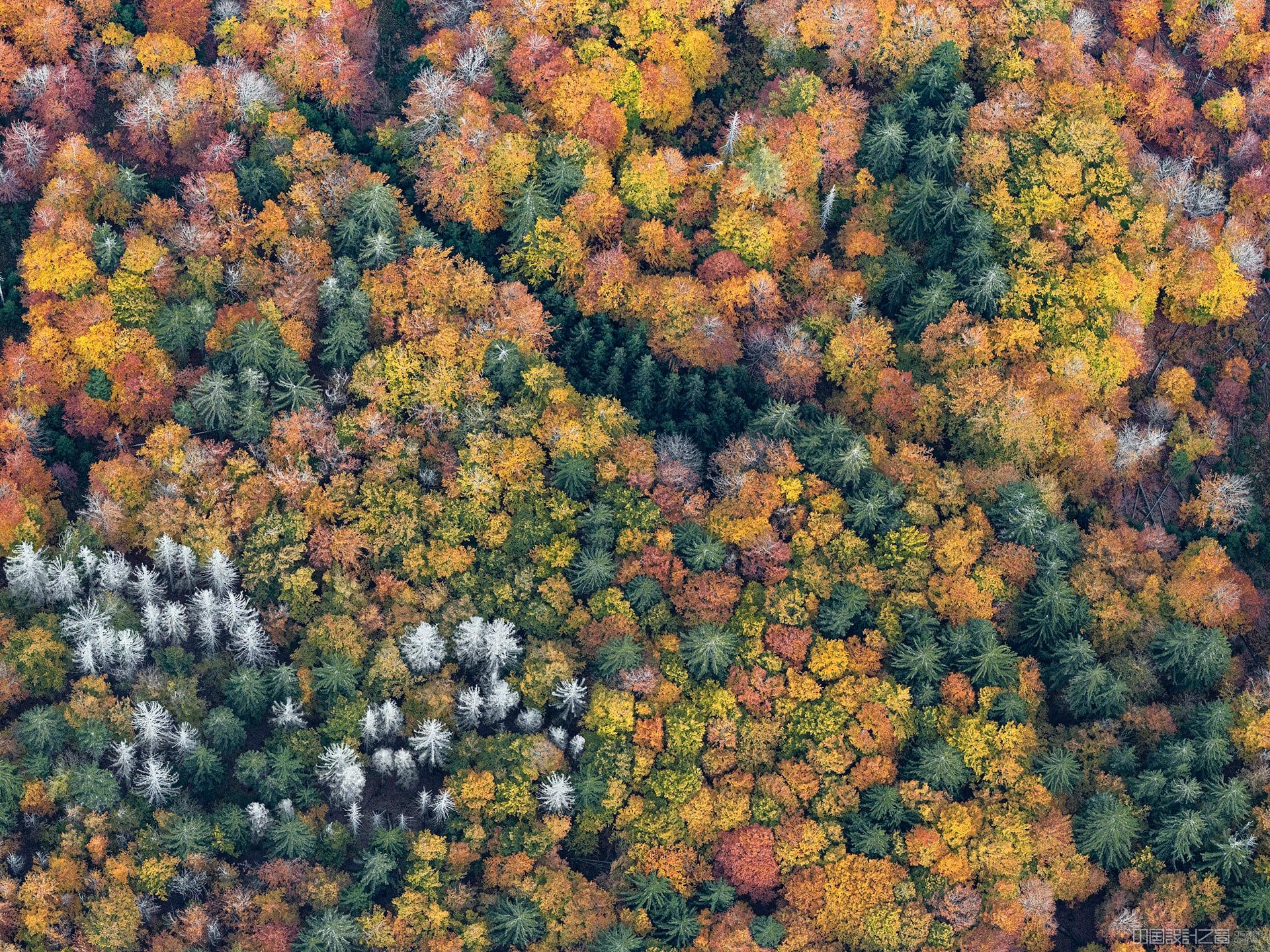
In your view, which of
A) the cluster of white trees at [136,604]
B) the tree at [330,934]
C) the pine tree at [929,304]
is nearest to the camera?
the tree at [330,934]

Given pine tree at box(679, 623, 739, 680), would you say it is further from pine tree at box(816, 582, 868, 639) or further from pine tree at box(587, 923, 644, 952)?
pine tree at box(587, 923, 644, 952)

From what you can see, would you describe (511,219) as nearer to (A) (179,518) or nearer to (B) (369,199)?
(B) (369,199)

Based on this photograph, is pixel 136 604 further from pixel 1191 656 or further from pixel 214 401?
pixel 1191 656

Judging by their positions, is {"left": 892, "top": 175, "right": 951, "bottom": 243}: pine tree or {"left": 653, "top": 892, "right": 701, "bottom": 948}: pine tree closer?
{"left": 653, "top": 892, "right": 701, "bottom": 948}: pine tree

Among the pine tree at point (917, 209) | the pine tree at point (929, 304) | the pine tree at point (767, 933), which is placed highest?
the pine tree at point (917, 209)

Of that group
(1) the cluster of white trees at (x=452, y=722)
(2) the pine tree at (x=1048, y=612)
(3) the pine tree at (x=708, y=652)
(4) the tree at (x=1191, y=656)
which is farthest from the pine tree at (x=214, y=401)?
(4) the tree at (x=1191, y=656)

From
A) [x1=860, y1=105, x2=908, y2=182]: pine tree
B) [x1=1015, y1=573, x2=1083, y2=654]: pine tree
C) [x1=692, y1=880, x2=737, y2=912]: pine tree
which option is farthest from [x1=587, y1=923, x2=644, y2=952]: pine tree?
[x1=860, y1=105, x2=908, y2=182]: pine tree

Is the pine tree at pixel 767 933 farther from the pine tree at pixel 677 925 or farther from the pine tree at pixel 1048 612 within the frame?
the pine tree at pixel 1048 612

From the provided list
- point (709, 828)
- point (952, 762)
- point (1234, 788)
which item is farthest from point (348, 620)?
point (1234, 788)

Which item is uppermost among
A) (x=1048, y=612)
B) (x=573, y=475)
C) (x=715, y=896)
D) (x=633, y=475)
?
(x=1048, y=612)

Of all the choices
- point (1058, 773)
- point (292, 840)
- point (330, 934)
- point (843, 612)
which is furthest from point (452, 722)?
point (1058, 773)

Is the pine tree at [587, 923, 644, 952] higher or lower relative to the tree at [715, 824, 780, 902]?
lower

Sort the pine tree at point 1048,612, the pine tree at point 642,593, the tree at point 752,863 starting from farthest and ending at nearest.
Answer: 1. the pine tree at point 1048,612
2. the pine tree at point 642,593
3. the tree at point 752,863
